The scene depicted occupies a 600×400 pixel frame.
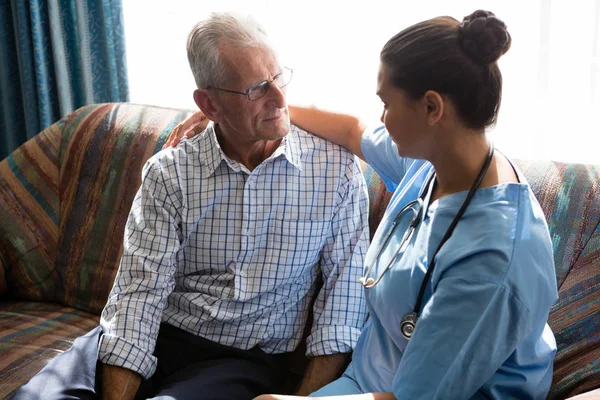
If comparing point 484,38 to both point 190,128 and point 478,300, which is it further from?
point 190,128

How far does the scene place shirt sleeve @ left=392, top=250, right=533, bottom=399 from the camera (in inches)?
47.5

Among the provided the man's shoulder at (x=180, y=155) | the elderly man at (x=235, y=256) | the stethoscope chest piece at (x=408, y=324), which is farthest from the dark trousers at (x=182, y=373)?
the stethoscope chest piece at (x=408, y=324)

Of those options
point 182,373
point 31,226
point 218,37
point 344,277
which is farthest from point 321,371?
point 31,226

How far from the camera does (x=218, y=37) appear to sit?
1716mm

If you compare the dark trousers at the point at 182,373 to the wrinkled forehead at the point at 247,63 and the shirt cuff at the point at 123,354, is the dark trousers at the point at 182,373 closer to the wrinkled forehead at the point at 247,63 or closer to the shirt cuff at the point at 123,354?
the shirt cuff at the point at 123,354

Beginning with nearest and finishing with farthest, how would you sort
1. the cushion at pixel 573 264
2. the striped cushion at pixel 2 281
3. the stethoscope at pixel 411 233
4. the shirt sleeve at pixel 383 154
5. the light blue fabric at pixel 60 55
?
the stethoscope at pixel 411 233
the cushion at pixel 573 264
the shirt sleeve at pixel 383 154
the striped cushion at pixel 2 281
the light blue fabric at pixel 60 55

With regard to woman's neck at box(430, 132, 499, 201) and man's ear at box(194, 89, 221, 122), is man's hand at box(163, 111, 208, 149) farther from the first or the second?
woman's neck at box(430, 132, 499, 201)

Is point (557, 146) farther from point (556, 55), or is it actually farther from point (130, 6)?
point (130, 6)

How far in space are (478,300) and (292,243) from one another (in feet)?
2.26

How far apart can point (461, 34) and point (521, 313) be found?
1.56 feet

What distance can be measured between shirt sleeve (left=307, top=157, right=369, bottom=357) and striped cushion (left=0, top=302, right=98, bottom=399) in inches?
28.9

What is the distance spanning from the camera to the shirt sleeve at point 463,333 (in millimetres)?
1206

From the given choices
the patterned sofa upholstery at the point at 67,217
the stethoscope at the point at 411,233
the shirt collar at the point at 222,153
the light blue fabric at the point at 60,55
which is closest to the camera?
the stethoscope at the point at 411,233

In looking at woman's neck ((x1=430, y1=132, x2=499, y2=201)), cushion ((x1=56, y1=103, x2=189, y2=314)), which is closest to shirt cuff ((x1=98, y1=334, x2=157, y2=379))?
cushion ((x1=56, y1=103, x2=189, y2=314))
